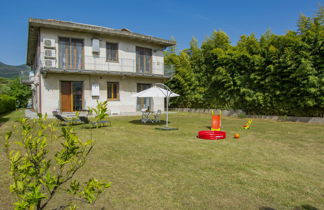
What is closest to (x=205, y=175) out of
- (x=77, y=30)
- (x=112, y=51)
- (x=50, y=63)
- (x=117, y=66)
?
(x=50, y=63)

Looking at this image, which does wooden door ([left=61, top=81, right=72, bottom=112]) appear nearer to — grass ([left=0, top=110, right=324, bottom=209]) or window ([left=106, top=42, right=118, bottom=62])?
window ([left=106, top=42, right=118, bottom=62])

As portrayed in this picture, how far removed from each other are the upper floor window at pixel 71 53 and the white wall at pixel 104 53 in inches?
11.2

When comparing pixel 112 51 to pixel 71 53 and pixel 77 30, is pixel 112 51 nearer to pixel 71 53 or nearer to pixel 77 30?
pixel 77 30

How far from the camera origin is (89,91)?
16469 mm

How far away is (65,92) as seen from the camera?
1570 cm

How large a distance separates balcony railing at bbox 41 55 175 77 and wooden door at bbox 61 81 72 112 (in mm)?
1210

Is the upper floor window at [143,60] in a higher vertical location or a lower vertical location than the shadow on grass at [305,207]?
higher

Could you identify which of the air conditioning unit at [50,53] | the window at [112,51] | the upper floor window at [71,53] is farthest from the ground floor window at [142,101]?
the air conditioning unit at [50,53]

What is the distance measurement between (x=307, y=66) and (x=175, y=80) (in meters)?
12.2

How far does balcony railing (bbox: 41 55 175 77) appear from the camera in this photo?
15.8 metres

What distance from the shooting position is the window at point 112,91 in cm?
1755

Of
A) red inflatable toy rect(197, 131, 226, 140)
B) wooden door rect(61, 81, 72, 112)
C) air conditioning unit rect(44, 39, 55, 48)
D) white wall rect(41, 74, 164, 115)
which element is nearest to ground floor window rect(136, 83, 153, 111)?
white wall rect(41, 74, 164, 115)

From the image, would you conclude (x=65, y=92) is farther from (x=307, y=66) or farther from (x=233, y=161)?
(x=307, y=66)

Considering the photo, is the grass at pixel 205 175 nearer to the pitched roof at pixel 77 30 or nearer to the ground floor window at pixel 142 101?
the pitched roof at pixel 77 30
